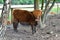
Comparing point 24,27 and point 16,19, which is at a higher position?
point 16,19

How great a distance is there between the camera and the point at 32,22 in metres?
6.01

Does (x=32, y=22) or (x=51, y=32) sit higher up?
(x=32, y=22)

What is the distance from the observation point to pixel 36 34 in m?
6.16

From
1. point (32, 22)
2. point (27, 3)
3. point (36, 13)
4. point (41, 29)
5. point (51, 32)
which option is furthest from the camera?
point (27, 3)

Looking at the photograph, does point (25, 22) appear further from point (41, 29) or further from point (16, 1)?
point (16, 1)

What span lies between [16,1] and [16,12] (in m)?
7.17

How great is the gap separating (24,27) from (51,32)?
1236 millimetres

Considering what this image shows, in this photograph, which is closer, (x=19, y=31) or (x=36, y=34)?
(x=36, y=34)

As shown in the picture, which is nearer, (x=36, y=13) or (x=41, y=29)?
(x=36, y=13)

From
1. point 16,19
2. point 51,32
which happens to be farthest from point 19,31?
point 51,32

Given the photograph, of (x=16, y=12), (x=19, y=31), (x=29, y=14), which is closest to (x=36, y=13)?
(x=29, y=14)

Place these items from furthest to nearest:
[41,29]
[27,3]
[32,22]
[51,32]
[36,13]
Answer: [27,3], [41,29], [51,32], [32,22], [36,13]

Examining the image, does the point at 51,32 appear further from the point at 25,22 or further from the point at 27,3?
the point at 27,3

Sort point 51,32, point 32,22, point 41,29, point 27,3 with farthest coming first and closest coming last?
point 27,3
point 41,29
point 51,32
point 32,22
